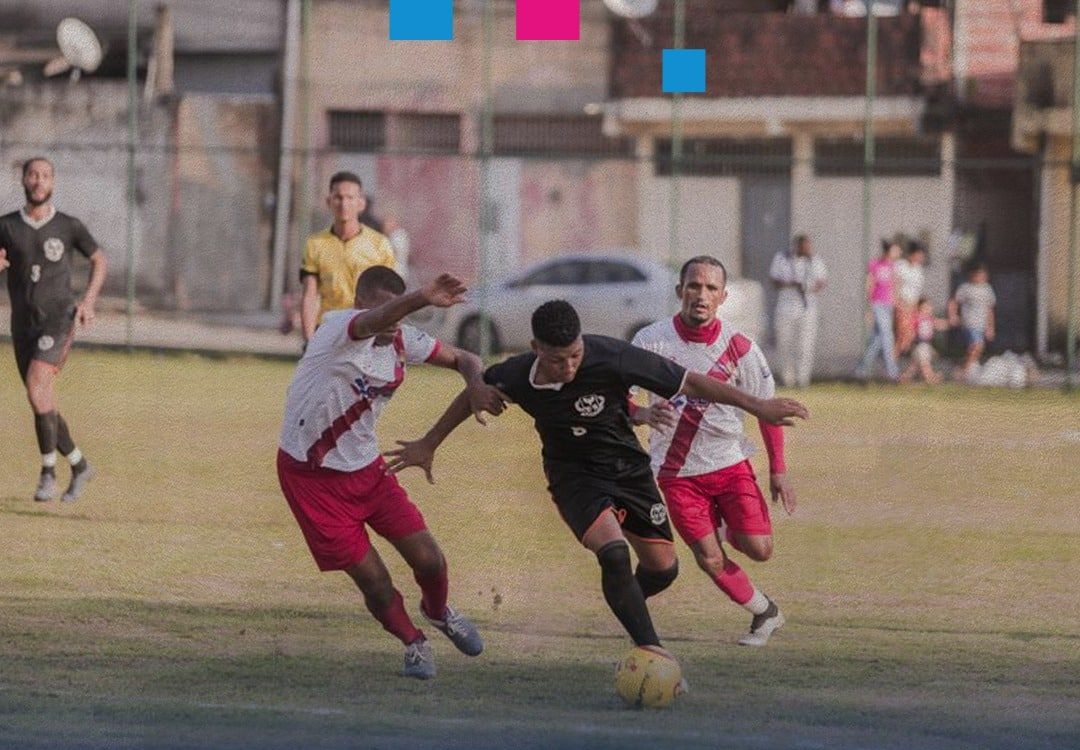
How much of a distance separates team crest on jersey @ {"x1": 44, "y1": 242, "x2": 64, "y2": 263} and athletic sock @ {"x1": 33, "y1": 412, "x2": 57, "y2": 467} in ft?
3.37

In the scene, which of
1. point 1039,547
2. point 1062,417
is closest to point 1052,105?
point 1062,417

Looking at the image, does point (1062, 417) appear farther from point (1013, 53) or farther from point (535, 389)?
point (535, 389)

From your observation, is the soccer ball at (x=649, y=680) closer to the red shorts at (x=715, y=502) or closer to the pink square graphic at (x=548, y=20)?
the red shorts at (x=715, y=502)

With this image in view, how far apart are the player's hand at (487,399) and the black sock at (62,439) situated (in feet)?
22.1

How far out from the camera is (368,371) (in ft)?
31.3

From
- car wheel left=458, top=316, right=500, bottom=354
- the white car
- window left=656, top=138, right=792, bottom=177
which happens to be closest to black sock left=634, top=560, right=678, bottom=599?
the white car

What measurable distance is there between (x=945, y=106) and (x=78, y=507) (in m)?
19.7

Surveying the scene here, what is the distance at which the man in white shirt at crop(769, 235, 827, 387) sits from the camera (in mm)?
27141

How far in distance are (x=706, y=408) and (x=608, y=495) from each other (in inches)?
63.6

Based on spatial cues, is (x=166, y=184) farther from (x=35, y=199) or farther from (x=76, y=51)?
(x=35, y=199)

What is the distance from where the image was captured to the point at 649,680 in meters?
8.80

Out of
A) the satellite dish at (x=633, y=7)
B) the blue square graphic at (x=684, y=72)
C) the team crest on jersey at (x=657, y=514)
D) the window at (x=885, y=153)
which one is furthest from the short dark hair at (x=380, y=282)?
→ the satellite dish at (x=633, y=7)

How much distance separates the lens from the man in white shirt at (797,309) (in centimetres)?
2714

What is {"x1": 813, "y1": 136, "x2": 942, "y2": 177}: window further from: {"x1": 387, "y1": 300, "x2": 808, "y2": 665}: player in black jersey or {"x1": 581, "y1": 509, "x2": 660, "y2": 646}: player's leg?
{"x1": 581, "y1": 509, "x2": 660, "y2": 646}: player's leg
